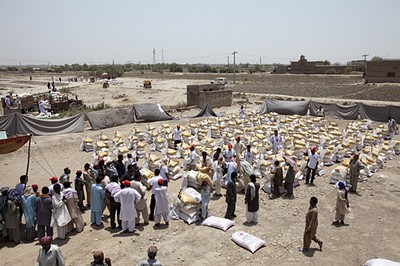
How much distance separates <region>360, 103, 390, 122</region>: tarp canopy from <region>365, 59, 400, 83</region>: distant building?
93.5 ft

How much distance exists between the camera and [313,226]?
6.22m

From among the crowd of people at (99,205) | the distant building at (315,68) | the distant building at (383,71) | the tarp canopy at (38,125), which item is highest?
the distant building at (315,68)

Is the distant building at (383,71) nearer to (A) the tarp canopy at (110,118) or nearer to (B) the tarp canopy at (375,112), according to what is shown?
(B) the tarp canopy at (375,112)

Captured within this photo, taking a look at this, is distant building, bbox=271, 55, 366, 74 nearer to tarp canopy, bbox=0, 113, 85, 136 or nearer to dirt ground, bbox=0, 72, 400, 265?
tarp canopy, bbox=0, 113, 85, 136

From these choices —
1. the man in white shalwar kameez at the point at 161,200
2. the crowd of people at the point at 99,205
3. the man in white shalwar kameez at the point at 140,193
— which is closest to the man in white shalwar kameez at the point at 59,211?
the crowd of people at the point at 99,205

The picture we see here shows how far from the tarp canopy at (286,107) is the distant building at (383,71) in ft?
94.0

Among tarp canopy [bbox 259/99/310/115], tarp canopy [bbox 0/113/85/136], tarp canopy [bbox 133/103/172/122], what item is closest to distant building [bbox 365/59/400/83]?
tarp canopy [bbox 259/99/310/115]

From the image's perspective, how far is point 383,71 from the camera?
4394 centimetres

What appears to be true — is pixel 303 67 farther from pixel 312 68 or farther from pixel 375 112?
pixel 375 112

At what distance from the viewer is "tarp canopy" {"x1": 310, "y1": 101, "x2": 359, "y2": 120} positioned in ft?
66.1

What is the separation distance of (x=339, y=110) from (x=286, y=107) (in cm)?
323

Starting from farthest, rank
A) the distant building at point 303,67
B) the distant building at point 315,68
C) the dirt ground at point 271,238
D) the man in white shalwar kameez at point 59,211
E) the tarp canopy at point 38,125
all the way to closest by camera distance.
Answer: the distant building at point 303,67
the distant building at point 315,68
the tarp canopy at point 38,125
the man in white shalwar kameez at point 59,211
the dirt ground at point 271,238

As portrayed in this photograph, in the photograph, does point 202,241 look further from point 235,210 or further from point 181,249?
point 235,210

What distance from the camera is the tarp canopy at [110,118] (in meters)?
17.2
